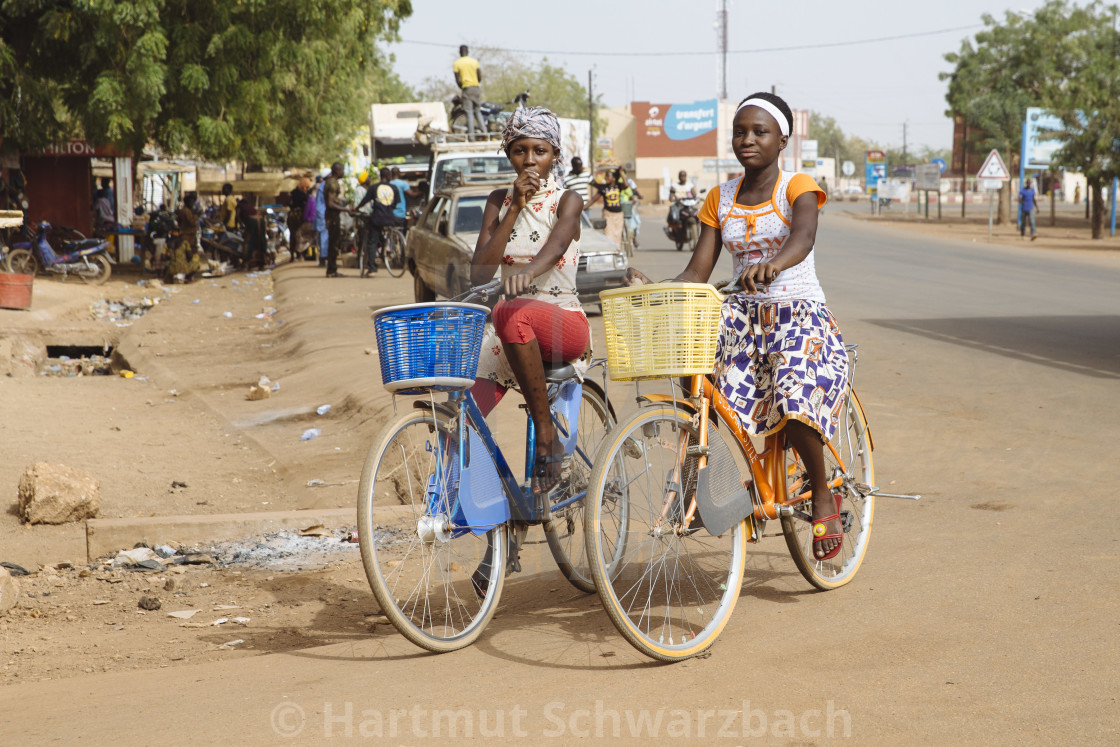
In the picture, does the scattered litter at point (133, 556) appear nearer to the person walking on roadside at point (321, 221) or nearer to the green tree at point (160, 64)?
the green tree at point (160, 64)

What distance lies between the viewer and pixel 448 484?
3.76 meters

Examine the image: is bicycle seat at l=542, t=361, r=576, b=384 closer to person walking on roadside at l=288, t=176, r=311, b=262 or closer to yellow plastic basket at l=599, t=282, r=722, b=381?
yellow plastic basket at l=599, t=282, r=722, b=381

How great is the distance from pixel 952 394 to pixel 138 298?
15.1m

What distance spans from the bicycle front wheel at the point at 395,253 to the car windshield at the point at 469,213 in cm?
727

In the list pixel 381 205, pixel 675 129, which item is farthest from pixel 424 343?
pixel 675 129

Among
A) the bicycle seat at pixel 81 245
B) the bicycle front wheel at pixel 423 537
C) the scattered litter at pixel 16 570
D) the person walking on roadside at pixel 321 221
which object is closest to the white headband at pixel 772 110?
the bicycle front wheel at pixel 423 537

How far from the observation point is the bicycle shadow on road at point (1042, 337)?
10.1 m

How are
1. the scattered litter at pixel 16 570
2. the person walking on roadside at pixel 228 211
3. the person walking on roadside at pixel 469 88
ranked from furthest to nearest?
the person walking on roadside at pixel 228 211, the person walking on roadside at pixel 469 88, the scattered litter at pixel 16 570

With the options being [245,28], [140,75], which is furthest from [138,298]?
[245,28]

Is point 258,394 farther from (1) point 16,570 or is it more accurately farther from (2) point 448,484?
(2) point 448,484

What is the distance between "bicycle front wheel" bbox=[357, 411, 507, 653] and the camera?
3.49 metres

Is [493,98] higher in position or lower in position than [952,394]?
higher

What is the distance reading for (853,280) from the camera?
63.0 ft

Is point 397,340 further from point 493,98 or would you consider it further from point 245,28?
point 493,98
